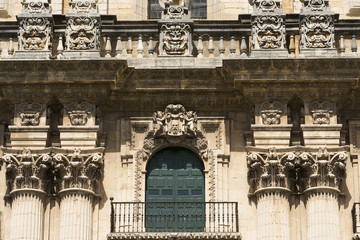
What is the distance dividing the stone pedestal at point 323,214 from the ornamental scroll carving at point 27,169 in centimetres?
611

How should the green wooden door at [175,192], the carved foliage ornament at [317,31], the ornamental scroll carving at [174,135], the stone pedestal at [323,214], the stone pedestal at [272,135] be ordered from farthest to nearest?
the carved foliage ornament at [317,31]
the ornamental scroll carving at [174,135]
the stone pedestal at [272,135]
the green wooden door at [175,192]
the stone pedestal at [323,214]

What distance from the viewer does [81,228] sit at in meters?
27.7

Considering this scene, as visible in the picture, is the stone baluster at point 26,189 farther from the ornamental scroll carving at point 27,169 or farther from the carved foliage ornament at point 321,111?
the carved foliage ornament at point 321,111

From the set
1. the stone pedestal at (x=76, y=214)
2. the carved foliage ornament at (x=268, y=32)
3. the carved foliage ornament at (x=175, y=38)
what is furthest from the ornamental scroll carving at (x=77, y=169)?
the carved foliage ornament at (x=268, y=32)

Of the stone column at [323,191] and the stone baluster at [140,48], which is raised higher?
the stone baluster at [140,48]

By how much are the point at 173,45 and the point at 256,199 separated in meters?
4.26

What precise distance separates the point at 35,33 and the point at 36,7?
73 cm

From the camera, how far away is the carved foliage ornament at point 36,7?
29594 millimetres

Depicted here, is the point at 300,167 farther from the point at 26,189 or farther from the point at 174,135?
the point at 26,189

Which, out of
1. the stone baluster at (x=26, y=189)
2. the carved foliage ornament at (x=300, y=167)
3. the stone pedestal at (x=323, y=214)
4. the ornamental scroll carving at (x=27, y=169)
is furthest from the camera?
the ornamental scroll carving at (x=27, y=169)

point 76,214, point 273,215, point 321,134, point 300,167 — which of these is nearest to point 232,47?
point 321,134

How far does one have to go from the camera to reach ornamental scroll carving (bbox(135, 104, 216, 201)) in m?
28.9

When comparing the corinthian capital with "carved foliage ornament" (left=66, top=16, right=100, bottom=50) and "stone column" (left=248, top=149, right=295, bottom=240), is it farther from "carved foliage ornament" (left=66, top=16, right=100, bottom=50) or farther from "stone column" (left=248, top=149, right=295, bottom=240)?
"carved foliage ornament" (left=66, top=16, right=100, bottom=50)

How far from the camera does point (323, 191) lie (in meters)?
27.9
